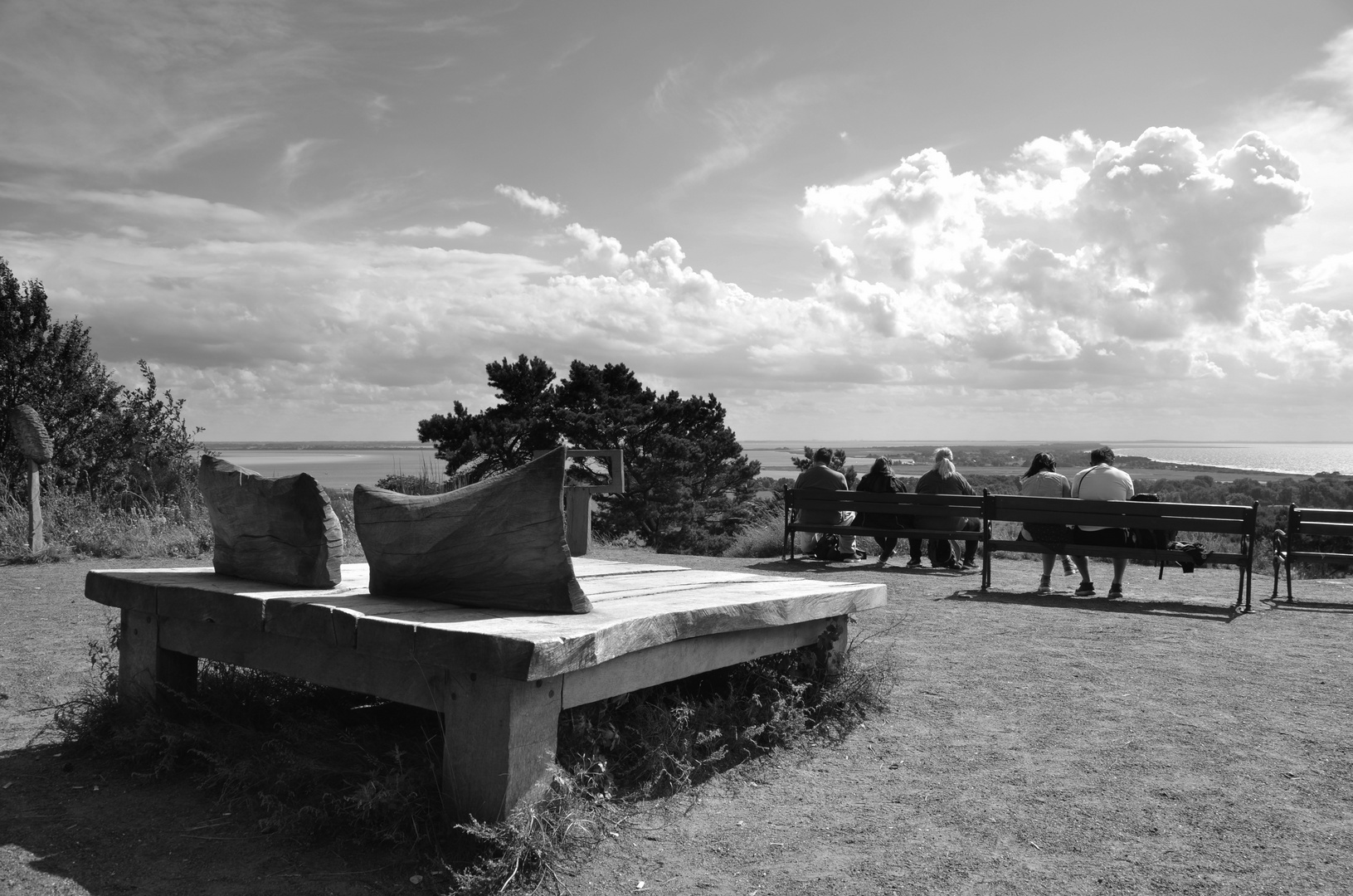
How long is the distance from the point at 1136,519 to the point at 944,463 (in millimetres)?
3352

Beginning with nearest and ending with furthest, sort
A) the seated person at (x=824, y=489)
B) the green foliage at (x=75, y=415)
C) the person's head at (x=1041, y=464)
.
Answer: the person's head at (x=1041, y=464)
the seated person at (x=824, y=489)
the green foliage at (x=75, y=415)

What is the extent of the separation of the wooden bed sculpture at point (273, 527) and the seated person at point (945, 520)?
8.41 metres

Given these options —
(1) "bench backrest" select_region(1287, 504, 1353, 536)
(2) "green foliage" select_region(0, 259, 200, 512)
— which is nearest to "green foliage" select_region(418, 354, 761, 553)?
(2) "green foliage" select_region(0, 259, 200, 512)

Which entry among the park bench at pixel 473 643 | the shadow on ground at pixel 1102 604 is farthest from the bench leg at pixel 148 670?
the shadow on ground at pixel 1102 604

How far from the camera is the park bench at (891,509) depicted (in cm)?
1030

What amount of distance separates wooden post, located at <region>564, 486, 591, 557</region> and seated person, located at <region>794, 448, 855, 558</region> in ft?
16.8

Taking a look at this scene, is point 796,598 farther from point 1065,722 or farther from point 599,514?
point 599,514

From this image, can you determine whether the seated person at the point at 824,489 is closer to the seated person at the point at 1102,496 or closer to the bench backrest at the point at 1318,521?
the seated person at the point at 1102,496

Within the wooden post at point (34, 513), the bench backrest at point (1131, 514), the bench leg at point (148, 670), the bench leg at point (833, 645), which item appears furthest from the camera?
the wooden post at point (34, 513)

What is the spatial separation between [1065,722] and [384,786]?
315cm

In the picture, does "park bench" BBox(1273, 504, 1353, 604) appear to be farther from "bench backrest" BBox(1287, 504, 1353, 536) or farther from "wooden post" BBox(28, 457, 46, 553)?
"wooden post" BBox(28, 457, 46, 553)

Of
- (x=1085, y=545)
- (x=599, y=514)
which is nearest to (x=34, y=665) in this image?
(x=1085, y=545)

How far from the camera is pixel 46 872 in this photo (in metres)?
2.88

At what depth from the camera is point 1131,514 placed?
875 cm
